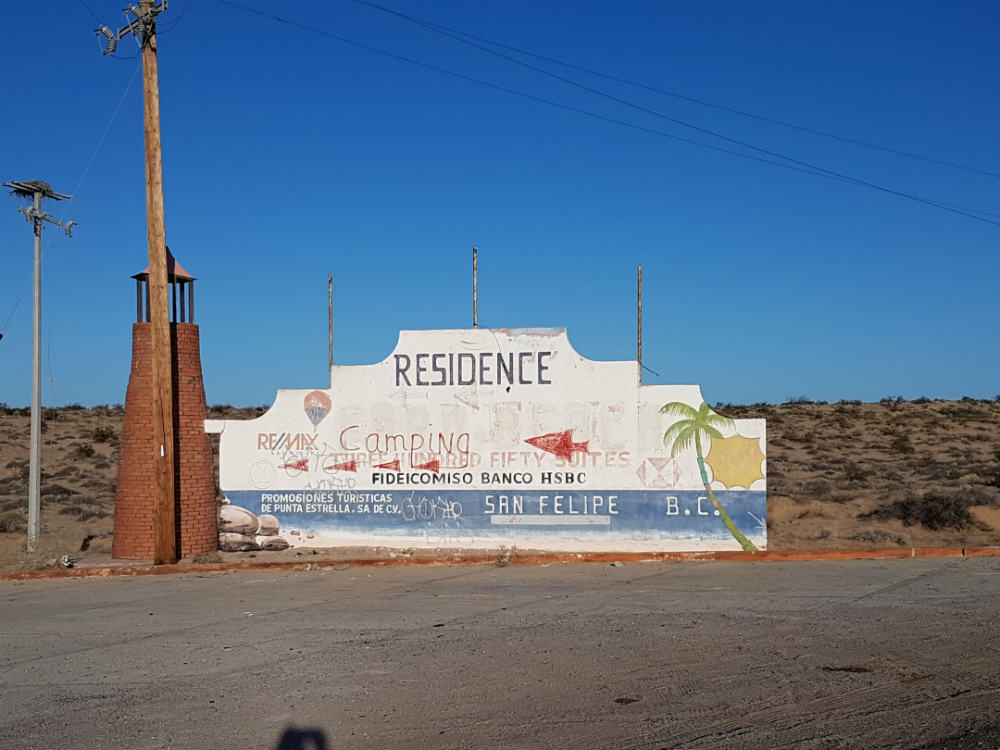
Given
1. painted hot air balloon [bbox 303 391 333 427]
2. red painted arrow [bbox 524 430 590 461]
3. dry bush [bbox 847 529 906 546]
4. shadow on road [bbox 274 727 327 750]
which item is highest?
painted hot air balloon [bbox 303 391 333 427]

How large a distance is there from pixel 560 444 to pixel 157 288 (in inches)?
294

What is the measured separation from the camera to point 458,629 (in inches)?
438

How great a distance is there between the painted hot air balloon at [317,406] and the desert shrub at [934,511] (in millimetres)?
13424

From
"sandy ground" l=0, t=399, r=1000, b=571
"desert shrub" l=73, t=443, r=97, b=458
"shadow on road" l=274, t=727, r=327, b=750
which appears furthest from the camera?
"desert shrub" l=73, t=443, r=97, b=458

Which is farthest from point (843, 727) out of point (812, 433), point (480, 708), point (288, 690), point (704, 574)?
point (812, 433)

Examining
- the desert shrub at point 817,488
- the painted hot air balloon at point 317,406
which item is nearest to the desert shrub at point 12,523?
the painted hot air balloon at point 317,406

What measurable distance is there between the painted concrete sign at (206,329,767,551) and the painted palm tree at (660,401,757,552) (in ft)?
0.08

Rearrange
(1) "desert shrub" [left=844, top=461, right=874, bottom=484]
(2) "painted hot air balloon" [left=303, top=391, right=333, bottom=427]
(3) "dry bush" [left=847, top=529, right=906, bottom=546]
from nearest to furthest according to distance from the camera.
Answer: (2) "painted hot air balloon" [left=303, top=391, right=333, bottom=427]
(3) "dry bush" [left=847, top=529, right=906, bottom=546]
(1) "desert shrub" [left=844, top=461, right=874, bottom=484]

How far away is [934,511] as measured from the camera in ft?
73.4

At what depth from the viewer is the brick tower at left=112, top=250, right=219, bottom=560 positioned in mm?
17328

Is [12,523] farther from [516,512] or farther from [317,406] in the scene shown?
[516,512]

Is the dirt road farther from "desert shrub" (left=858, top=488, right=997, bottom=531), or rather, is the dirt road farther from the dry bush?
"desert shrub" (left=858, top=488, right=997, bottom=531)

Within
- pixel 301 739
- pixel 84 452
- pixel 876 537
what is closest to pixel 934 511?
pixel 876 537

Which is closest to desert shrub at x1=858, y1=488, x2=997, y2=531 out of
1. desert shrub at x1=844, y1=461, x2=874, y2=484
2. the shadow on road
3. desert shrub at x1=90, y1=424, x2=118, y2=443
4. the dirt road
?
desert shrub at x1=844, y1=461, x2=874, y2=484
